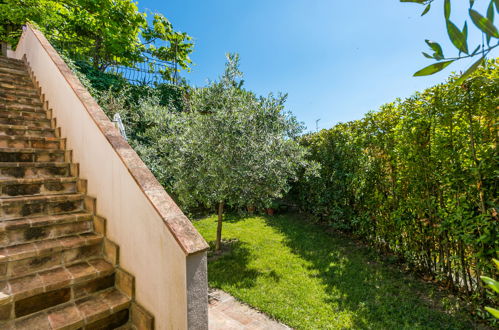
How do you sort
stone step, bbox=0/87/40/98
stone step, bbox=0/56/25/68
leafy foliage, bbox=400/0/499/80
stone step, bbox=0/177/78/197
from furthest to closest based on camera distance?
stone step, bbox=0/56/25/68 < stone step, bbox=0/87/40/98 < stone step, bbox=0/177/78/197 < leafy foliage, bbox=400/0/499/80

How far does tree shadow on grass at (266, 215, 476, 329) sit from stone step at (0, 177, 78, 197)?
3958mm

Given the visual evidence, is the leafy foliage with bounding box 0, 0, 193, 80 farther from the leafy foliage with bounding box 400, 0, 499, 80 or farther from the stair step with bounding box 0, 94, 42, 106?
the leafy foliage with bounding box 400, 0, 499, 80

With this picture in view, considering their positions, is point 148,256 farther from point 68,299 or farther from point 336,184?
point 336,184

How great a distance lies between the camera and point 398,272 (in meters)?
4.44

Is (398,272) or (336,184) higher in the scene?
(336,184)

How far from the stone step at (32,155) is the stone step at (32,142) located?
0.63 feet

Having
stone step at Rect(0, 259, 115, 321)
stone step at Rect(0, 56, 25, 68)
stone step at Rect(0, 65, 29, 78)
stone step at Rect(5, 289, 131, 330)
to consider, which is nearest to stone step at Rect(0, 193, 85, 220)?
stone step at Rect(0, 259, 115, 321)

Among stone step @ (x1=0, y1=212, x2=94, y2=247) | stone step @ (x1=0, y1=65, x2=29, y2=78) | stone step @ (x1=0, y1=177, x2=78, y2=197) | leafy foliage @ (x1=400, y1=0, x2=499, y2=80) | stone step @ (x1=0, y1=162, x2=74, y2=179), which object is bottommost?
stone step @ (x1=0, y1=212, x2=94, y2=247)

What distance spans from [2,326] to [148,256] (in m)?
1.11

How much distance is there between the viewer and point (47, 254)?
7.19 feet

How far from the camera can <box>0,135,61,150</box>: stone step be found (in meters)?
3.18

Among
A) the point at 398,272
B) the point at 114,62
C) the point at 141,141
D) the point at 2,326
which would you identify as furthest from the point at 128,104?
the point at 398,272

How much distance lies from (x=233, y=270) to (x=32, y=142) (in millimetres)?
3872

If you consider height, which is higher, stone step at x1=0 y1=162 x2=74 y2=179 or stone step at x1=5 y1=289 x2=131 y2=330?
stone step at x1=0 y1=162 x2=74 y2=179
